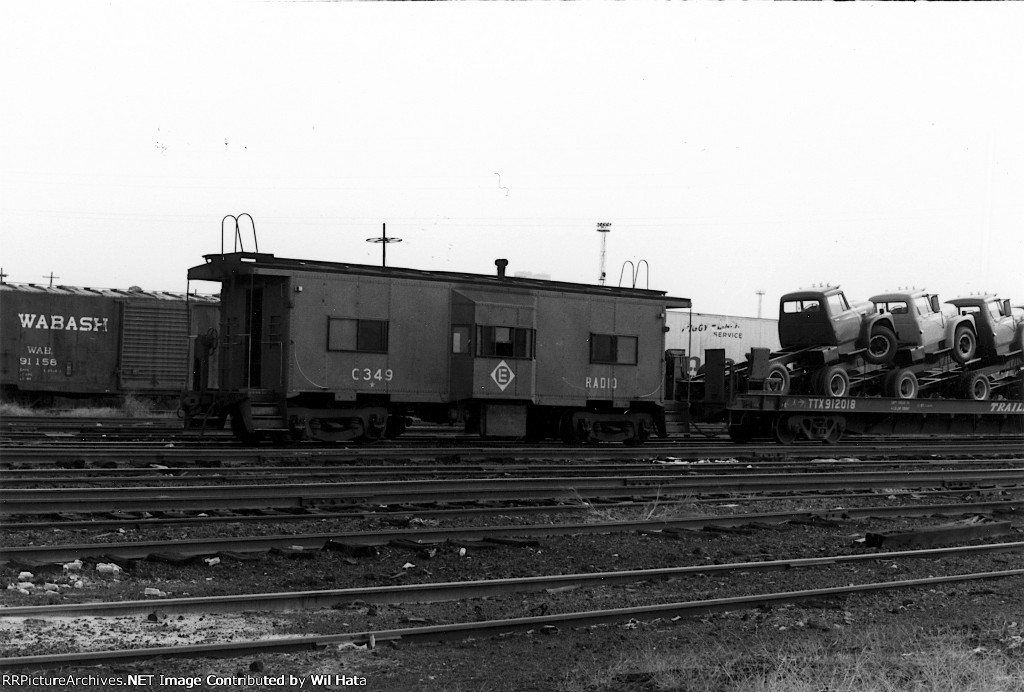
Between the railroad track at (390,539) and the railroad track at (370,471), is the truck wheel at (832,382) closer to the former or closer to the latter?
the railroad track at (370,471)

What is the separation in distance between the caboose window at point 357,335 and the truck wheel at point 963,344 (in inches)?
651

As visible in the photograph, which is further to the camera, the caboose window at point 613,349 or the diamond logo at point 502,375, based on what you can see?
the caboose window at point 613,349

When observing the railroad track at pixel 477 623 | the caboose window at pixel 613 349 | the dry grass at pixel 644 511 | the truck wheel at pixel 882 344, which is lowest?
the railroad track at pixel 477 623

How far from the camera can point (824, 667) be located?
19.9 ft

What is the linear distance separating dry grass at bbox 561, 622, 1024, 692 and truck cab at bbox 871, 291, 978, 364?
2128cm

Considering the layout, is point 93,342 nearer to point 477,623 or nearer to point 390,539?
point 390,539

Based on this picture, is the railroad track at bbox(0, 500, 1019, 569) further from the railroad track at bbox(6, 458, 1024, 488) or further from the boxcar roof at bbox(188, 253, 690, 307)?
the boxcar roof at bbox(188, 253, 690, 307)

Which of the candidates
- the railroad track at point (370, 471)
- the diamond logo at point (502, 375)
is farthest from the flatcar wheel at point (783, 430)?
the diamond logo at point (502, 375)

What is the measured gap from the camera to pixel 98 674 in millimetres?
5398

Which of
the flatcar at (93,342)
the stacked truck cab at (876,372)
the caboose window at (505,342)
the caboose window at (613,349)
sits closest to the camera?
the caboose window at (505,342)

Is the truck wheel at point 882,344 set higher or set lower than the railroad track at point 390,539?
higher

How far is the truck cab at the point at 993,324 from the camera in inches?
1120

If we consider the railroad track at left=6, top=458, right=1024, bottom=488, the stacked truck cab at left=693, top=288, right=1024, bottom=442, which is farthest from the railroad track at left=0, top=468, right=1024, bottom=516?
the stacked truck cab at left=693, top=288, right=1024, bottom=442

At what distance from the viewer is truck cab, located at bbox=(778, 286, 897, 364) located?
2544 cm
